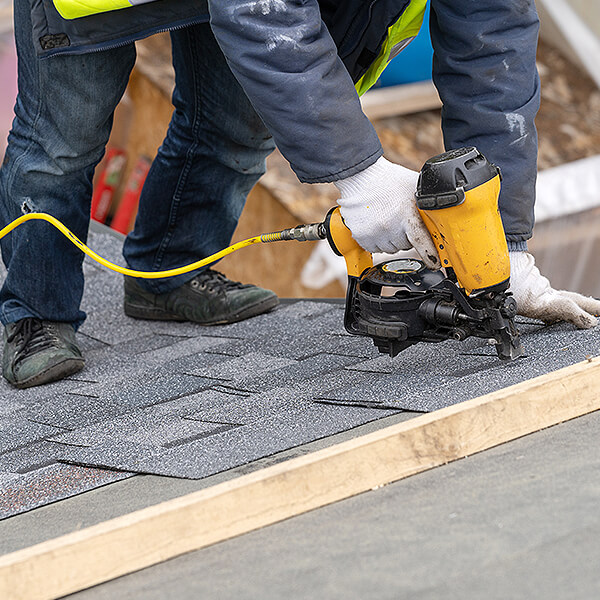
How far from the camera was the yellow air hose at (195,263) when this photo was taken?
1.61m

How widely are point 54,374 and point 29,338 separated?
0.41 feet

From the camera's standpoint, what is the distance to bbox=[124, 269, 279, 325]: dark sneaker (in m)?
2.18

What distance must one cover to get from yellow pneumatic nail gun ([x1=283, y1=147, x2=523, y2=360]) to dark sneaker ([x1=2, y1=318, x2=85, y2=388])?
2.15 feet

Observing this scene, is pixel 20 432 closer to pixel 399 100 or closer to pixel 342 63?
pixel 342 63

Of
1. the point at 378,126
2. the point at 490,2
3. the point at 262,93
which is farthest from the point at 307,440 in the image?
the point at 378,126

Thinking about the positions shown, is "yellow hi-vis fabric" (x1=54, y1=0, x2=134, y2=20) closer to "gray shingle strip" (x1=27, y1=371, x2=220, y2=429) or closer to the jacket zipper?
the jacket zipper

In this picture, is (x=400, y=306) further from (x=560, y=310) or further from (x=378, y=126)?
(x=378, y=126)

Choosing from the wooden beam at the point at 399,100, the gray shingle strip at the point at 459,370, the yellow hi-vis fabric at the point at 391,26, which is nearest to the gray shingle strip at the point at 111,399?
the gray shingle strip at the point at 459,370

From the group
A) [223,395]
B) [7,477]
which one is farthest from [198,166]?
[7,477]

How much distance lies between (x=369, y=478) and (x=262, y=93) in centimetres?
62

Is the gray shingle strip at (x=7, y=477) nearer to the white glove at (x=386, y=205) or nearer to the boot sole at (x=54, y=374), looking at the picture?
the boot sole at (x=54, y=374)

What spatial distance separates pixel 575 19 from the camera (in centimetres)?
466

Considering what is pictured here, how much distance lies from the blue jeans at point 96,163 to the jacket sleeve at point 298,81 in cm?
54

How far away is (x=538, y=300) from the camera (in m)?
1.59
